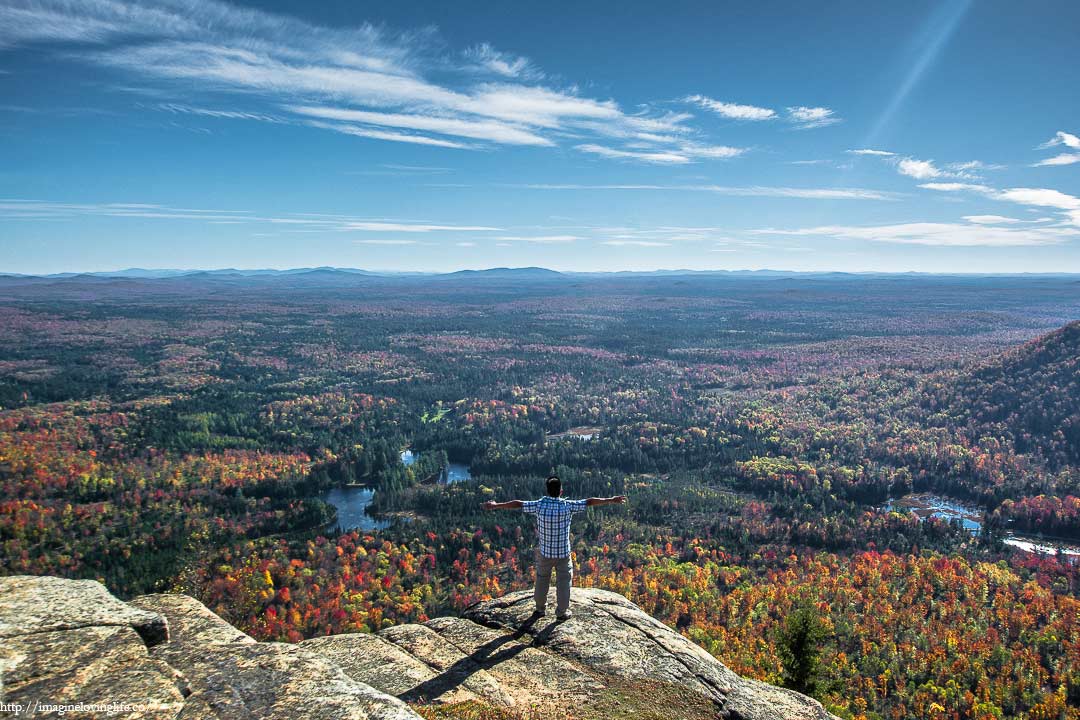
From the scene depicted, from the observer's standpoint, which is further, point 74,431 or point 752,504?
point 74,431

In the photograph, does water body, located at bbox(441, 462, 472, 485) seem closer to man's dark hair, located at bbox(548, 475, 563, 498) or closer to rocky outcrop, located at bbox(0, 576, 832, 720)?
rocky outcrop, located at bbox(0, 576, 832, 720)

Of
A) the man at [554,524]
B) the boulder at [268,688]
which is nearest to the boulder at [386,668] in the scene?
the boulder at [268,688]

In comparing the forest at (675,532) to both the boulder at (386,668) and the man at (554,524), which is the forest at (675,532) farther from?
the boulder at (386,668)

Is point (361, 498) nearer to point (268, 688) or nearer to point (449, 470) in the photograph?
point (449, 470)

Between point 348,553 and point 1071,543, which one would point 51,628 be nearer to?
point 348,553

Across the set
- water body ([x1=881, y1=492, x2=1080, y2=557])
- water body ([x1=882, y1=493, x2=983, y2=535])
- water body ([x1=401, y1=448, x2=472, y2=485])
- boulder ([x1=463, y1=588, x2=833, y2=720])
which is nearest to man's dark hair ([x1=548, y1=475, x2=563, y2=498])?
boulder ([x1=463, y1=588, x2=833, y2=720])

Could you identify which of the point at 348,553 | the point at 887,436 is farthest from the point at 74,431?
the point at 887,436
